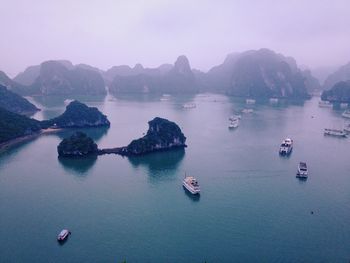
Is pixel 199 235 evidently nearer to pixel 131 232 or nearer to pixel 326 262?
pixel 131 232

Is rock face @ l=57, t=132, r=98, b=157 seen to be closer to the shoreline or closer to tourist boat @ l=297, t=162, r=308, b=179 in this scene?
the shoreline

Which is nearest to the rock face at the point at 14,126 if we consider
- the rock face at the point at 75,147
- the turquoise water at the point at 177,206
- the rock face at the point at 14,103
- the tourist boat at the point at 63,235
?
the turquoise water at the point at 177,206

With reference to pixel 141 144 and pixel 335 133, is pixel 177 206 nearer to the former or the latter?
pixel 141 144

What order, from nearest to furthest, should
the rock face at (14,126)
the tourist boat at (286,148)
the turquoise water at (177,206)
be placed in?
the turquoise water at (177,206)
the tourist boat at (286,148)
the rock face at (14,126)

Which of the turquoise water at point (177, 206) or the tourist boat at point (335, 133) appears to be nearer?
the turquoise water at point (177, 206)

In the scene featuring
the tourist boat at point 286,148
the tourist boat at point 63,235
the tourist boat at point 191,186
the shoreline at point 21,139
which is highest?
the tourist boat at point 286,148

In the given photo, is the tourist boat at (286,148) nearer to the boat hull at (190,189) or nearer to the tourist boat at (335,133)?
the tourist boat at (335,133)
